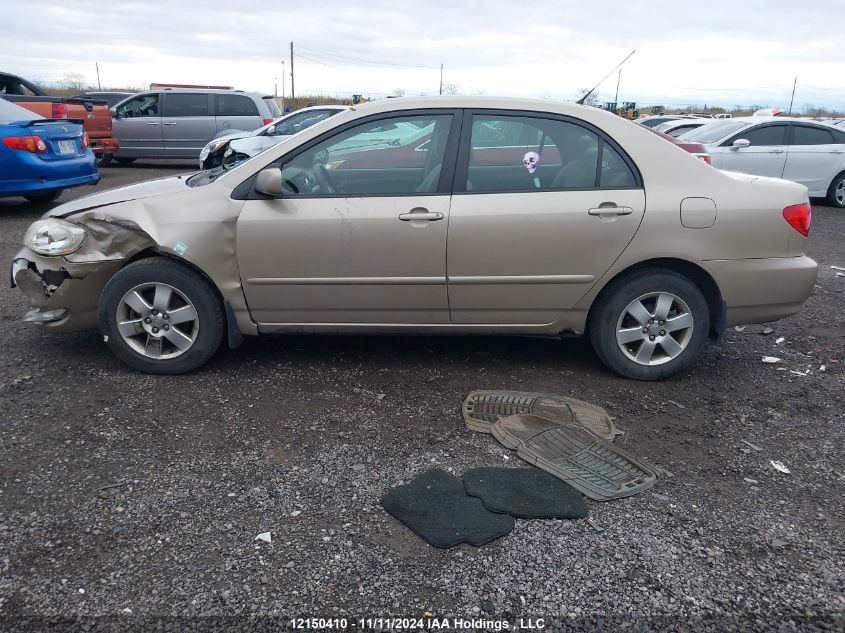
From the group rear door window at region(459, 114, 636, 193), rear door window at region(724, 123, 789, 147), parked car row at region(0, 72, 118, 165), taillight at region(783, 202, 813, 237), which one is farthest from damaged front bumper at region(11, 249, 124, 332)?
rear door window at region(724, 123, 789, 147)

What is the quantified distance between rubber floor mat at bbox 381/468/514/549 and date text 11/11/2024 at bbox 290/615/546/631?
0.42m

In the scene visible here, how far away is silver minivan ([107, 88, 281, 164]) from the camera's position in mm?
16609

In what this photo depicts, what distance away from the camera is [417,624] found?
8.01ft

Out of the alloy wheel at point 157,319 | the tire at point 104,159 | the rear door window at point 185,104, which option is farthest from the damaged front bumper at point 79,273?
the rear door window at point 185,104

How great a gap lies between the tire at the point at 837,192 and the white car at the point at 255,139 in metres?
8.59

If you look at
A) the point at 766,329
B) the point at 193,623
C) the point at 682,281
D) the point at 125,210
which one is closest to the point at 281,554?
the point at 193,623

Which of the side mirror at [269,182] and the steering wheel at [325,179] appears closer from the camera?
the side mirror at [269,182]

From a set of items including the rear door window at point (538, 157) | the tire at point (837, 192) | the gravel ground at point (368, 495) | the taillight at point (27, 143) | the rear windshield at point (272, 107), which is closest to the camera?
the gravel ground at point (368, 495)

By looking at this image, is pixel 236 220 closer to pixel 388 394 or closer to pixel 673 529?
pixel 388 394

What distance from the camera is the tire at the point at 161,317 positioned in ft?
14.1

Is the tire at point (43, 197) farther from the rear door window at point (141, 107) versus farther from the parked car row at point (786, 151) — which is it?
the parked car row at point (786, 151)

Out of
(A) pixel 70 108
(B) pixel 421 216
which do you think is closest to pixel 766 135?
(B) pixel 421 216

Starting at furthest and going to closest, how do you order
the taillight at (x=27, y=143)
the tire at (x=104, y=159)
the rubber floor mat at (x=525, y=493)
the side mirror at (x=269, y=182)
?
the tire at (x=104, y=159), the taillight at (x=27, y=143), the side mirror at (x=269, y=182), the rubber floor mat at (x=525, y=493)

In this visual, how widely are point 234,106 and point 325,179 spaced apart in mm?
14127
